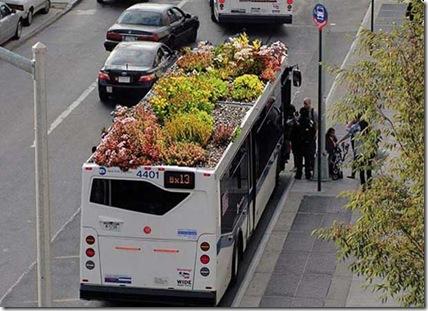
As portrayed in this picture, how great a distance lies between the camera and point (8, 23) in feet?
126

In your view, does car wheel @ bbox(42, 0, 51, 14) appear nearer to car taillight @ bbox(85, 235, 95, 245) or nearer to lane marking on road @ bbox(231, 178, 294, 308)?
lane marking on road @ bbox(231, 178, 294, 308)

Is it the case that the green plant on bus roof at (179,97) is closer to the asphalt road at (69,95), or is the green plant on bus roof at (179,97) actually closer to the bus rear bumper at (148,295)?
the bus rear bumper at (148,295)

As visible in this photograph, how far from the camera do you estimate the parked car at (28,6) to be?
131 feet

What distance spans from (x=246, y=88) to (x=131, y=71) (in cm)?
816

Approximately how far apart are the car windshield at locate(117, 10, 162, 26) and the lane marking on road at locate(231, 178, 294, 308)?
10154 millimetres

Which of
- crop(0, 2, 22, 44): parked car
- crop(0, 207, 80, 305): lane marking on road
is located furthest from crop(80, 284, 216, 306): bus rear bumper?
crop(0, 2, 22, 44): parked car

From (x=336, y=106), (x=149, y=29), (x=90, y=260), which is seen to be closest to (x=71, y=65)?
(x=149, y=29)

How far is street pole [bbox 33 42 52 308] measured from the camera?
50.9 feet

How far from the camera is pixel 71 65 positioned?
3659cm

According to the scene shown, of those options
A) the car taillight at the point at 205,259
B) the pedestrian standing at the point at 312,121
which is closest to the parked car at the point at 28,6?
the pedestrian standing at the point at 312,121

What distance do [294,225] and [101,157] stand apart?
6.16 metres

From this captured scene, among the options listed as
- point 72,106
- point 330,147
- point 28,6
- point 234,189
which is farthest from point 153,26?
point 234,189

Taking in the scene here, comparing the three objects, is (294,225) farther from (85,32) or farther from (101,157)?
(85,32)

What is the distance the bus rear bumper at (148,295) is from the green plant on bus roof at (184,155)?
212cm
